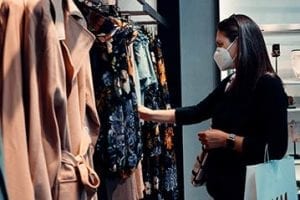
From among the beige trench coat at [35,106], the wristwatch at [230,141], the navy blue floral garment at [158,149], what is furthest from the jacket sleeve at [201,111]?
the beige trench coat at [35,106]

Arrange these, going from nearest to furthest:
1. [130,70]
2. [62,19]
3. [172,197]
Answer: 1. [62,19]
2. [130,70]
3. [172,197]

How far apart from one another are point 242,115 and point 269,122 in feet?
0.43

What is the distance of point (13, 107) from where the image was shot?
118 centimetres

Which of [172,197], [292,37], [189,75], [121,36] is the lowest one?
[172,197]

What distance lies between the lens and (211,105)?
8.59 feet

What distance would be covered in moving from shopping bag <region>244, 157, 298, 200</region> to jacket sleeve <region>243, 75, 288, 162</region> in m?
0.10

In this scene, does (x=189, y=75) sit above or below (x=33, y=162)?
below

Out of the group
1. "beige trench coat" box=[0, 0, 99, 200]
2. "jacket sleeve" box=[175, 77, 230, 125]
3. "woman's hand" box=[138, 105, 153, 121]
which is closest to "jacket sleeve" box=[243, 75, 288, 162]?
"jacket sleeve" box=[175, 77, 230, 125]

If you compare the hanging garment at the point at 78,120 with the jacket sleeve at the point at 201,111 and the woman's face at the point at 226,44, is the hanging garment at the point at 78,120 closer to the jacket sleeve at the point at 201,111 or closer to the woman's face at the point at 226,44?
the woman's face at the point at 226,44

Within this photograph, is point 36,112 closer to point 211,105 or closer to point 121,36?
point 121,36

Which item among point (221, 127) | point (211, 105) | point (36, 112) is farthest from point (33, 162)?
point (211, 105)

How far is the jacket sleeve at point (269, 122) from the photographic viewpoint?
2.11m

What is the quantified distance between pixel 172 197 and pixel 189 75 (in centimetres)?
109

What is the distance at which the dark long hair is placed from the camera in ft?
7.23
